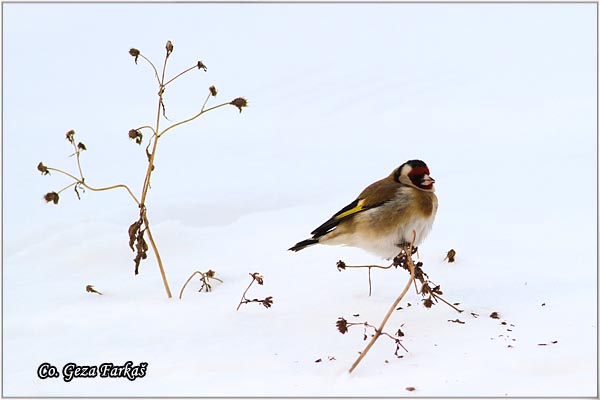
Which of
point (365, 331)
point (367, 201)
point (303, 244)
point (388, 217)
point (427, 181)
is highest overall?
point (427, 181)

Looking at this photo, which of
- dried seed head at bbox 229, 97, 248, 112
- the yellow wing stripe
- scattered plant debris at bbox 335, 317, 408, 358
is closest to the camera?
scattered plant debris at bbox 335, 317, 408, 358

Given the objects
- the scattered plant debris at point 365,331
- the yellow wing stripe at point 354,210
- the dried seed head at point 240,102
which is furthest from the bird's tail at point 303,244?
the dried seed head at point 240,102

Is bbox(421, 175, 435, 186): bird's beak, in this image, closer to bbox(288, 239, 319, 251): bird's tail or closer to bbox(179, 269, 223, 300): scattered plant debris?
bbox(288, 239, 319, 251): bird's tail

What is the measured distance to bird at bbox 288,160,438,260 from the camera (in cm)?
541

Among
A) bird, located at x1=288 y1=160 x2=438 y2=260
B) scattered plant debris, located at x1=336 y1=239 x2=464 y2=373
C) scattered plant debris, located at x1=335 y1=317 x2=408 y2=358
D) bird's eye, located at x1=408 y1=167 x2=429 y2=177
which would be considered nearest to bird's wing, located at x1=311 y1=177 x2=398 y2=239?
bird, located at x1=288 y1=160 x2=438 y2=260

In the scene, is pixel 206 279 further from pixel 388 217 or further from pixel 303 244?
pixel 388 217

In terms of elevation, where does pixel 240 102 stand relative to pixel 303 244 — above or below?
above

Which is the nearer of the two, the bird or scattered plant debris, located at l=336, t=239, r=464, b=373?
scattered plant debris, located at l=336, t=239, r=464, b=373

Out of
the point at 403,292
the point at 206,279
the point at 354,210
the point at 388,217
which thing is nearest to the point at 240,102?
the point at 354,210

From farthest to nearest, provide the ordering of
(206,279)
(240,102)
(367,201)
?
(206,279) → (367,201) → (240,102)

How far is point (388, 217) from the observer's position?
5395 mm

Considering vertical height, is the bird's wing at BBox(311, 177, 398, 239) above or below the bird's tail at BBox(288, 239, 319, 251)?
above

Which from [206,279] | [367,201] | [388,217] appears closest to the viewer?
[388,217]

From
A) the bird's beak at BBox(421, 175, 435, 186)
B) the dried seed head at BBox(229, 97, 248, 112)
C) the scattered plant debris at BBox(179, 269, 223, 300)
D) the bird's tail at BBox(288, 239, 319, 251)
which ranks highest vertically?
the dried seed head at BBox(229, 97, 248, 112)
